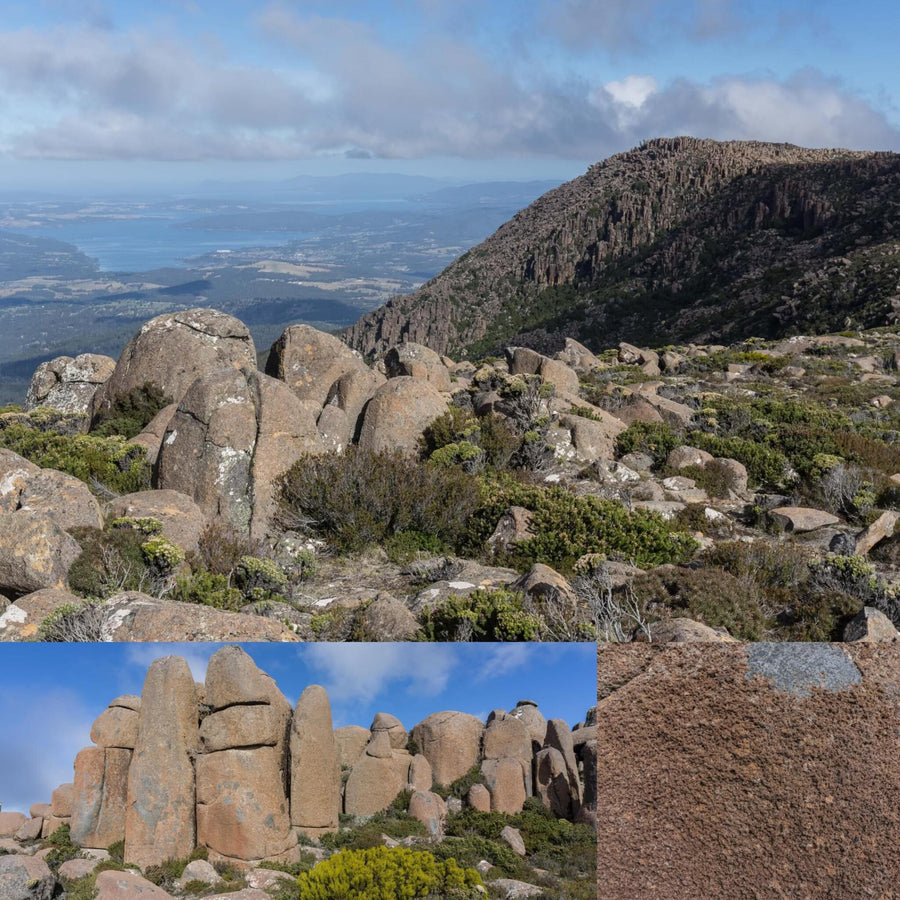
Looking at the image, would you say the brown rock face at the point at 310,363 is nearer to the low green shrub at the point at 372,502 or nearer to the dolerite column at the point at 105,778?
the low green shrub at the point at 372,502

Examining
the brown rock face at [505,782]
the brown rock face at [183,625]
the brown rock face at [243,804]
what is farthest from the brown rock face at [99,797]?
the brown rock face at [183,625]

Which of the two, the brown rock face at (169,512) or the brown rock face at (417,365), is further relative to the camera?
the brown rock face at (417,365)

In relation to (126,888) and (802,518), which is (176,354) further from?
(126,888)

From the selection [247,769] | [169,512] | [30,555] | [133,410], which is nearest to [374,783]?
[247,769]

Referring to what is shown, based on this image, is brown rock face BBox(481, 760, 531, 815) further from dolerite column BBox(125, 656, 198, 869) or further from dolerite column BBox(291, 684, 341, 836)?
dolerite column BBox(125, 656, 198, 869)

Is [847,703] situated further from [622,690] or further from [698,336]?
[698,336]

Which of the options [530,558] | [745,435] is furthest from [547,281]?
[530,558]

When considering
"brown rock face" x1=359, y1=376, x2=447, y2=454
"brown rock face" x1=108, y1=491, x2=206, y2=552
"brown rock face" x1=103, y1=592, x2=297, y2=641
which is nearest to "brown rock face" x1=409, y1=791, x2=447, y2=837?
"brown rock face" x1=103, y1=592, x2=297, y2=641
